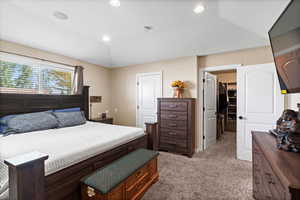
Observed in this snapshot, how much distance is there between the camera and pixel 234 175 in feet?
7.49

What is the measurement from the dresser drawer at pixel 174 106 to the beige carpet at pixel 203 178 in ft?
3.66

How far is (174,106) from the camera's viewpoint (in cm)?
318

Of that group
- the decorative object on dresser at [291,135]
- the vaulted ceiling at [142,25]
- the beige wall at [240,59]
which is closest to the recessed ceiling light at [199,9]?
the vaulted ceiling at [142,25]

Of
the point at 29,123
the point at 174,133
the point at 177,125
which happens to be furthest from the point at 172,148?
the point at 29,123

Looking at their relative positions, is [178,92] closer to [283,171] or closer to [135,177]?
[135,177]

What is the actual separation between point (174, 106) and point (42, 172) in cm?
263

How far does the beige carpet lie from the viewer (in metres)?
1.81

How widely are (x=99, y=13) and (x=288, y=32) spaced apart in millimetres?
2468

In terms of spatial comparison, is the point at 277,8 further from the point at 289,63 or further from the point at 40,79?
the point at 40,79

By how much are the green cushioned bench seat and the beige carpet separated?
515 mm

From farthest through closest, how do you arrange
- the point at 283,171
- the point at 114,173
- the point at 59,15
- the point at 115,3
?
the point at 59,15 < the point at 115,3 < the point at 114,173 < the point at 283,171

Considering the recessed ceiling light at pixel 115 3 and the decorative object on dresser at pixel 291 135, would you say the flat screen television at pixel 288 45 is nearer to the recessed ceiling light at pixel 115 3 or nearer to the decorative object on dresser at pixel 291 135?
the decorative object on dresser at pixel 291 135

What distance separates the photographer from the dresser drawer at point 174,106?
3082mm

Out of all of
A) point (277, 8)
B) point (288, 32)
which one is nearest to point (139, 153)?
point (288, 32)
